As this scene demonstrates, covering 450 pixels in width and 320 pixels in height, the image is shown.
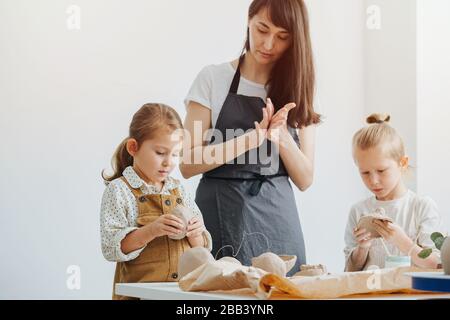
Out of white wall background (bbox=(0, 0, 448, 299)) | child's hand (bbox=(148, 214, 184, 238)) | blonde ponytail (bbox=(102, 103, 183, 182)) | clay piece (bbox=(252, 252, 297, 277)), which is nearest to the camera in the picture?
clay piece (bbox=(252, 252, 297, 277))

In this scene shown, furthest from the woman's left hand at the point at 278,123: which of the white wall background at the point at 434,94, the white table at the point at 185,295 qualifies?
the white table at the point at 185,295

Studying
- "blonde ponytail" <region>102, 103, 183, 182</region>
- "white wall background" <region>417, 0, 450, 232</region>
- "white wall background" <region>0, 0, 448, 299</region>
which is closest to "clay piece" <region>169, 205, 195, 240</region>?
"blonde ponytail" <region>102, 103, 183, 182</region>

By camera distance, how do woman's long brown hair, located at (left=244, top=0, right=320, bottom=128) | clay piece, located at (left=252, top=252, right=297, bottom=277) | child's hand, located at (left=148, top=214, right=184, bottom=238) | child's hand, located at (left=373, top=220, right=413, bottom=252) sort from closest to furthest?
clay piece, located at (left=252, top=252, right=297, bottom=277) → child's hand, located at (left=148, top=214, right=184, bottom=238) → child's hand, located at (left=373, top=220, right=413, bottom=252) → woman's long brown hair, located at (left=244, top=0, right=320, bottom=128)

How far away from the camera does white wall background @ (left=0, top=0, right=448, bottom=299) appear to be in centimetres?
278

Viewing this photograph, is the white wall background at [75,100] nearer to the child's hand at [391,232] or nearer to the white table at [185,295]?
the child's hand at [391,232]

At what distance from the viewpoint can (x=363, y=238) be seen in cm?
211

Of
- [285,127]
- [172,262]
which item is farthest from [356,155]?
[172,262]

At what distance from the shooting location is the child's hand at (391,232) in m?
2.10

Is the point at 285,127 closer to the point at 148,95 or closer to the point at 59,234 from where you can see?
the point at 148,95

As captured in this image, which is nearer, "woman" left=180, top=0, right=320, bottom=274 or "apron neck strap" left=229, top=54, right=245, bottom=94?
"woman" left=180, top=0, right=320, bottom=274

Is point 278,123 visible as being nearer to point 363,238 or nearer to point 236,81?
point 236,81

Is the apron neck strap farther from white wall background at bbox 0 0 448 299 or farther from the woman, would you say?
white wall background at bbox 0 0 448 299

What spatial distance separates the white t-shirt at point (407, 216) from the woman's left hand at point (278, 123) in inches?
12.7

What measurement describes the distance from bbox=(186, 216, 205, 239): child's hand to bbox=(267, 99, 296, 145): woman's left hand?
53cm
